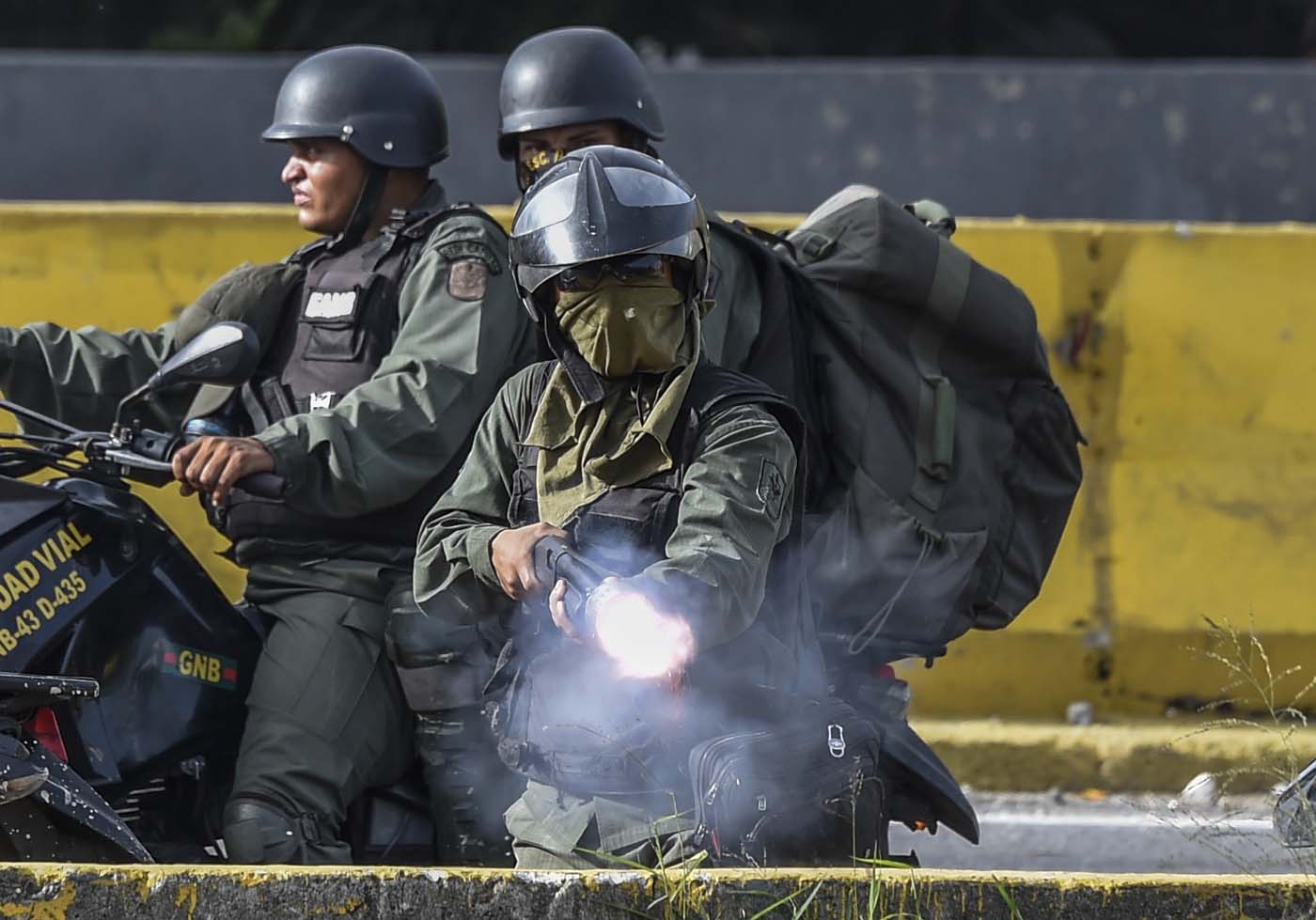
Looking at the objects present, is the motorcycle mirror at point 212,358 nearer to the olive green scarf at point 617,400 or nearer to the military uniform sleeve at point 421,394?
the military uniform sleeve at point 421,394

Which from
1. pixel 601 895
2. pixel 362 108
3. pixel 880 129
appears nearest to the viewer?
pixel 601 895

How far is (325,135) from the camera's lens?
432 cm

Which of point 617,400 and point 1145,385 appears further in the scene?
point 1145,385

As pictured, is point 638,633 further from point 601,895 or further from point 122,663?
point 122,663

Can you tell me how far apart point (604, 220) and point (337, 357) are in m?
1.10

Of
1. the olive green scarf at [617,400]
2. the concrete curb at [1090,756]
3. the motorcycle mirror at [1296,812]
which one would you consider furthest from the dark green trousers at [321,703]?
the concrete curb at [1090,756]

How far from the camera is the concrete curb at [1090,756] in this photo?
6.29 m

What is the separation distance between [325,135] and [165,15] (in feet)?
33.6

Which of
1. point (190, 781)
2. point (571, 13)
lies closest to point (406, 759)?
point (190, 781)

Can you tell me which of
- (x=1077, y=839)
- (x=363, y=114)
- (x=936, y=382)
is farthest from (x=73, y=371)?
(x=1077, y=839)

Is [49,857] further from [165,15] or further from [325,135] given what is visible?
[165,15]

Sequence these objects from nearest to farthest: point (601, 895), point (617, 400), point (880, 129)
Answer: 1. point (601, 895)
2. point (617, 400)
3. point (880, 129)

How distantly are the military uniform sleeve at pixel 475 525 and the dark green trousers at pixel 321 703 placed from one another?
0.61 metres

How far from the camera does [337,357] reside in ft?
13.5
